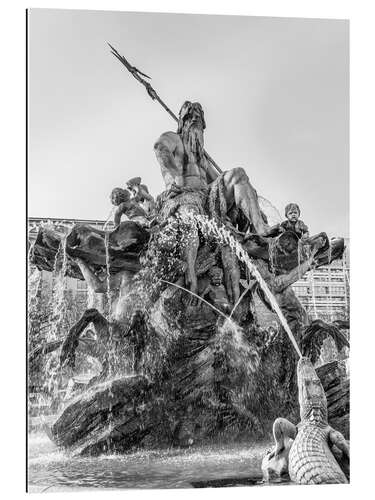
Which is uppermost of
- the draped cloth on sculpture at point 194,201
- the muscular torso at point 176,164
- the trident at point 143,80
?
the trident at point 143,80

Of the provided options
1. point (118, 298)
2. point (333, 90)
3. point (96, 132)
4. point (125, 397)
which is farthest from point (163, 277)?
point (333, 90)

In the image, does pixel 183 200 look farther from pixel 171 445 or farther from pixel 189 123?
pixel 171 445

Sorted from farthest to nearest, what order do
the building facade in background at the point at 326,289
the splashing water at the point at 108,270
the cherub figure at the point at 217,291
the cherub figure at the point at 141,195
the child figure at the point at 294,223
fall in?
the building facade in background at the point at 326,289 → the child figure at the point at 294,223 → the cherub figure at the point at 141,195 → the cherub figure at the point at 217,291 → the splashing water at the point at 108,270

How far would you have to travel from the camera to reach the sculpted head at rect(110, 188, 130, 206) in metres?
9.73

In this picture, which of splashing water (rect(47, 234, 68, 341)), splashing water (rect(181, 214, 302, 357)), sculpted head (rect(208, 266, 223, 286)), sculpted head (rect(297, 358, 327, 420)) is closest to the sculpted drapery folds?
splashing water (rect(181, 214, 302, 357))

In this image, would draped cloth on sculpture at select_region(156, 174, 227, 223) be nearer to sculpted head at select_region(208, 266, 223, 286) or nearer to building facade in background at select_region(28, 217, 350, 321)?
sculpted head at select_region(208, 266, 223, 286)

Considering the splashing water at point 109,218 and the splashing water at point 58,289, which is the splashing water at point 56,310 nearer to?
the splashing water at point 58,289

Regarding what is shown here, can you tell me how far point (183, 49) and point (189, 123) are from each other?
0.89 m

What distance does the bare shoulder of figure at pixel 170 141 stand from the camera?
32.1 feet

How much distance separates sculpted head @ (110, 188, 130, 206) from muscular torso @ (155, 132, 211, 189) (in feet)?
1.17

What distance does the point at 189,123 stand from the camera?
9.91 meters

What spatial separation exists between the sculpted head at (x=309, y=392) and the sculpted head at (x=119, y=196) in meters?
2.04

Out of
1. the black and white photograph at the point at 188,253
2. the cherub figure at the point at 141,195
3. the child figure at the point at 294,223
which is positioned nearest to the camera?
the black and white photograph at the point at 188,253

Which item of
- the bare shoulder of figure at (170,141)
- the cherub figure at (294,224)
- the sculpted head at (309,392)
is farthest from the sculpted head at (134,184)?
the sculpted head at (309,392)
